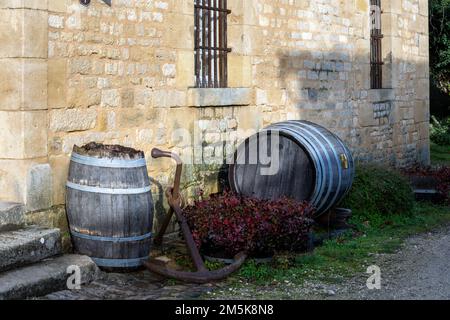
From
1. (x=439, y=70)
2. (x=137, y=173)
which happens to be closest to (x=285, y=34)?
(x=137, y=173)

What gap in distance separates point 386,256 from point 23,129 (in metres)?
3.23

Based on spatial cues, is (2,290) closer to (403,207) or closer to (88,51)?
(88,51)

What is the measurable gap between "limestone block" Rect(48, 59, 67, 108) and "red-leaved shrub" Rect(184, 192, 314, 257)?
1391 mm

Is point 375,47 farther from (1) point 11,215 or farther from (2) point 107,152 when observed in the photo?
(1) point 11,215

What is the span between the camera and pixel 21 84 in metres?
5.18

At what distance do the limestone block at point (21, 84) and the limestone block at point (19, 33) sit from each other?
0.21 ft

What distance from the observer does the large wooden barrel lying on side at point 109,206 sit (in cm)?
525

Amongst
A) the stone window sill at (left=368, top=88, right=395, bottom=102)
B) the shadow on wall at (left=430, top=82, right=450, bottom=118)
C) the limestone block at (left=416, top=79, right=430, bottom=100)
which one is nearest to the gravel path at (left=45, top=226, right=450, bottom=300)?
Answer: the stone window sill at (left=368, top=88, right=395, bottom=102)

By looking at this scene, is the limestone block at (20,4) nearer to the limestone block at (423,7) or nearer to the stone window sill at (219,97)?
the stone window sill at (219,97)

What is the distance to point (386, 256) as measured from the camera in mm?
6332

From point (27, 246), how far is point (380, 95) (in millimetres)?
6749

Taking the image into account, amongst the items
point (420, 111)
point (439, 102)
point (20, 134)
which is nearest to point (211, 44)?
point (20, 134)

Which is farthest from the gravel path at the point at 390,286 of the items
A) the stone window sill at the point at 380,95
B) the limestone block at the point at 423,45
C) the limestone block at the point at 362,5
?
the limestone block at the point at 423,45
